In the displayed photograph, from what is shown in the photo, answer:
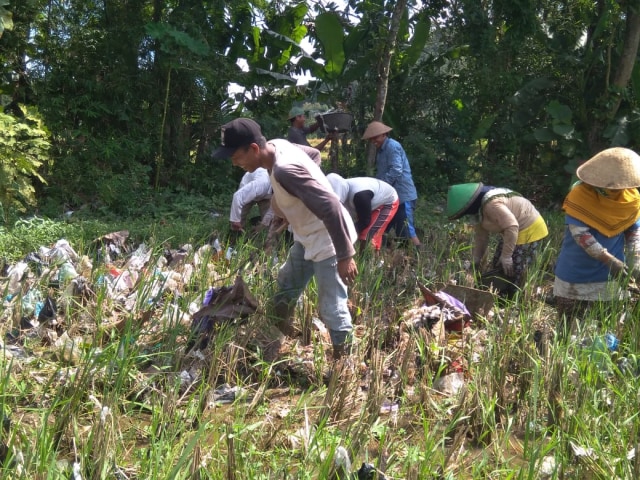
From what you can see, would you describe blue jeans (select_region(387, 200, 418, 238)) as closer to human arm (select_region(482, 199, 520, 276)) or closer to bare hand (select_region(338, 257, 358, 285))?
human arm (select_region(482, 199, 520, 276))

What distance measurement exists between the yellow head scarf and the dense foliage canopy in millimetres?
4186

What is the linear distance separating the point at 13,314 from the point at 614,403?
272 centimetres

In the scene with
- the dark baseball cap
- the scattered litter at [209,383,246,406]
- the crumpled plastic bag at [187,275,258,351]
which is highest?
the dark baseball cap

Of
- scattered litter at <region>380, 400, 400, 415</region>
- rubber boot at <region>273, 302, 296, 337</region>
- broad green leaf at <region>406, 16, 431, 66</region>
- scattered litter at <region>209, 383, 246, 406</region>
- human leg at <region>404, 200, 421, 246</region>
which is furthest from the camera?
broad green leaf at <region>406, 16, 431, 66</region>

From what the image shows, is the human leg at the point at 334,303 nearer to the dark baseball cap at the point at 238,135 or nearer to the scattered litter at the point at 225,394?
the scattered litter at the point at 225,394

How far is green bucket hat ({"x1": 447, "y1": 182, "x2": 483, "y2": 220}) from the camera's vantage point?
4.05m

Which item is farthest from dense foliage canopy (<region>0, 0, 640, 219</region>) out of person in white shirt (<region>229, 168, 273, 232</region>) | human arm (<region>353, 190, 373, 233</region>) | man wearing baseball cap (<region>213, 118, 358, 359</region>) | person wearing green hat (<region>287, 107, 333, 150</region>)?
man wearing baseball cap (<region>213, 118, 358, 359</region>)

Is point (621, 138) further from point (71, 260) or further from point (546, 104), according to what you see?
point (71, 260)

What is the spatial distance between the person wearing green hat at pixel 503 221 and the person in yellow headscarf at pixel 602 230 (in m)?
0.53

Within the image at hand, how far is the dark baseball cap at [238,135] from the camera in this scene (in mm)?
2975

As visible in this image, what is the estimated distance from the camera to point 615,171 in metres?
3.24

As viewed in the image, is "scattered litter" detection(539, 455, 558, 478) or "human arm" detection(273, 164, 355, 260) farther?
"human arm" detection(273, 164, 355, 260)

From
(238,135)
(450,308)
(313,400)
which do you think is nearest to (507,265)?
(450,308)

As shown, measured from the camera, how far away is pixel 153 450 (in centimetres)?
214
